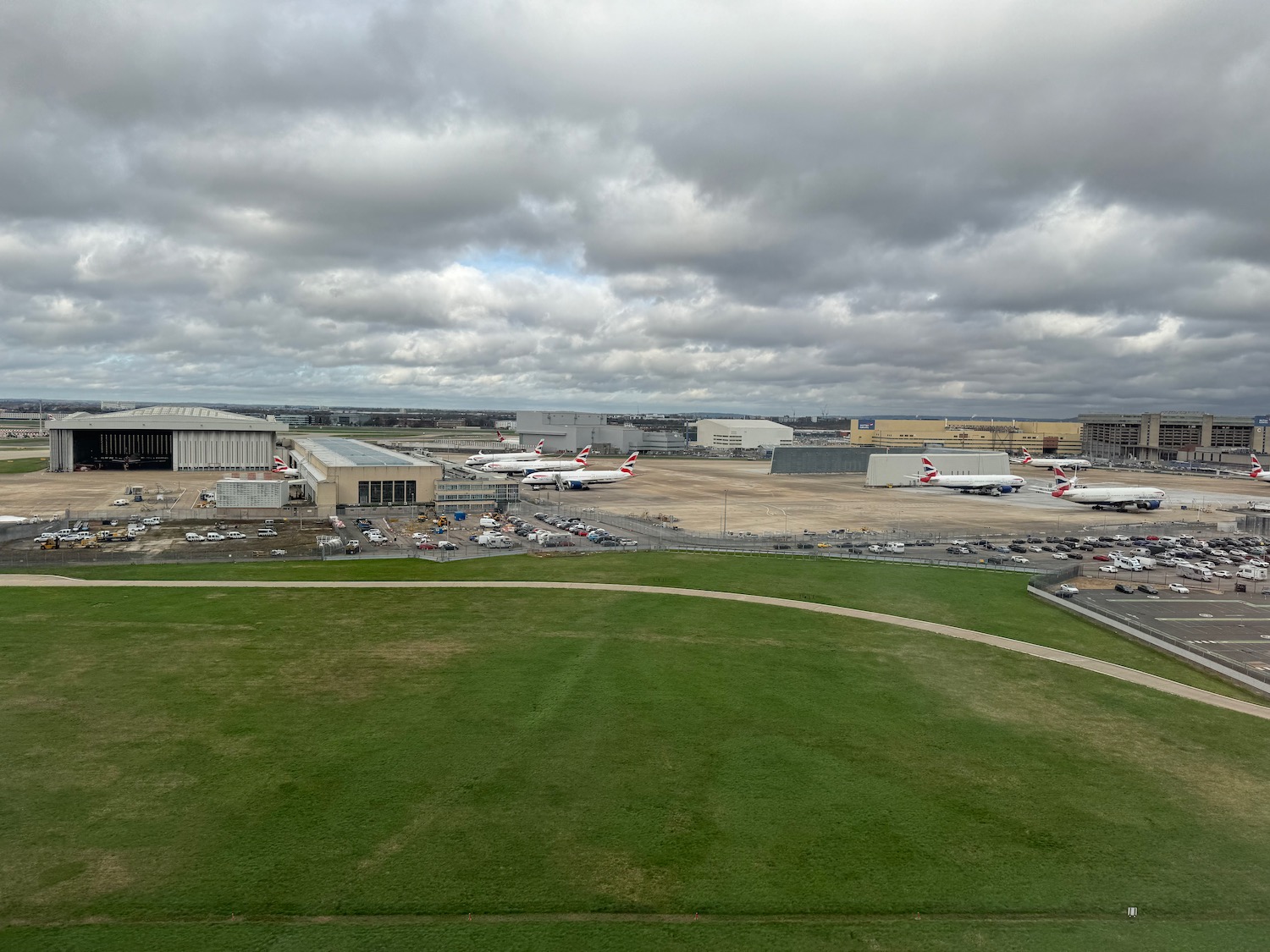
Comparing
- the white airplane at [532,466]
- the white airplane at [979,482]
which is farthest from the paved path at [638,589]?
the white airplane at [979,482]

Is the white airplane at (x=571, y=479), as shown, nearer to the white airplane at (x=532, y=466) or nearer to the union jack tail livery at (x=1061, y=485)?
the white airplane at (x=532, y=466)

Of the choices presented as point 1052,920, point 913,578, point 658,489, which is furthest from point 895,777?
point 658,489

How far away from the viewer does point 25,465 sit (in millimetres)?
146375

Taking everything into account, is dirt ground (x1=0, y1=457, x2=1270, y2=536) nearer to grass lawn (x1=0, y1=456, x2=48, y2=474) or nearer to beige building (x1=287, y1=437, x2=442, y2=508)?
grass lawn (x1=0, y1=456, x2=48, y2=474)

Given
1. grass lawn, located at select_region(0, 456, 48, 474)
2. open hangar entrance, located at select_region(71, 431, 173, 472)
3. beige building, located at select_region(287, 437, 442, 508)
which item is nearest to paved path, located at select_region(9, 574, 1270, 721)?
beige building, located at select_region(287, 437, 442, 508)

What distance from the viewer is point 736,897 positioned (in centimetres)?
2048

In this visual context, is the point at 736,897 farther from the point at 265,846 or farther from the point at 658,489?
the point at 658,489

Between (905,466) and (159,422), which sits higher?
(159,422)

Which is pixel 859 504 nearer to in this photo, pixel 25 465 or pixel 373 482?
pixel 373 482

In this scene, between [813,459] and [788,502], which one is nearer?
[788,502]

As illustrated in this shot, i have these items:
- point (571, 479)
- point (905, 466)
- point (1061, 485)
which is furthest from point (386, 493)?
point (1061, 485)

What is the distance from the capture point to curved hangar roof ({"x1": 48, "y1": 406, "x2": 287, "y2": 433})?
134m

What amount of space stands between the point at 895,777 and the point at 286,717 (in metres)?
24.3

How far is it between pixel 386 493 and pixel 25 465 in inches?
3923
